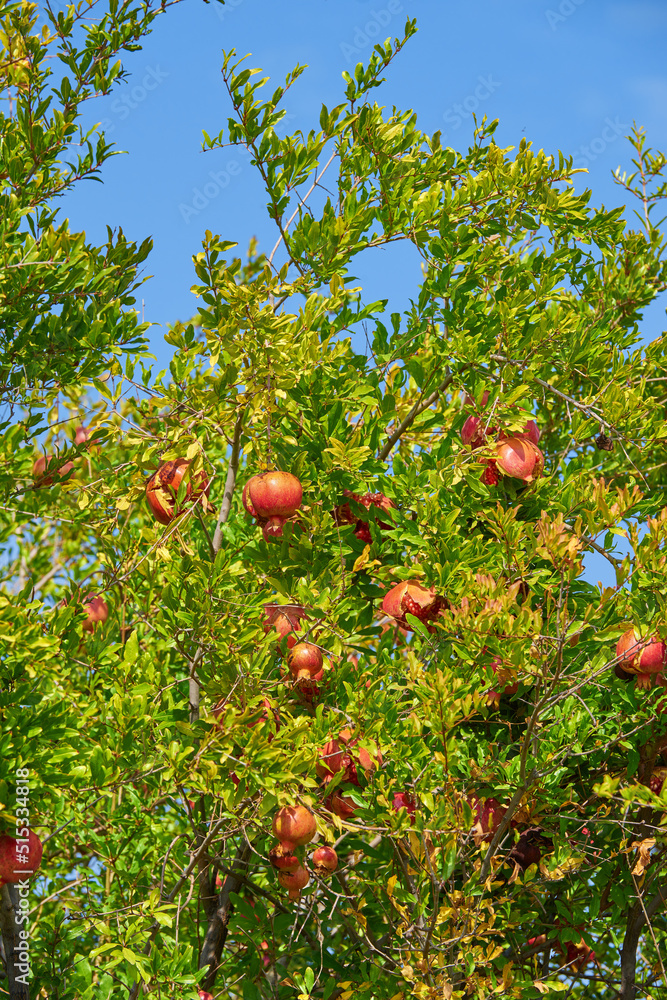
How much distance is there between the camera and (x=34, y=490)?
2.97 metres

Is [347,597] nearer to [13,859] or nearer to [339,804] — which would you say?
[339,804]

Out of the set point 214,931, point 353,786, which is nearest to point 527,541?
point 353,786

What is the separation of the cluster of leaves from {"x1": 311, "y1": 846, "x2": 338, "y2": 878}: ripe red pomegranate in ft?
0.29

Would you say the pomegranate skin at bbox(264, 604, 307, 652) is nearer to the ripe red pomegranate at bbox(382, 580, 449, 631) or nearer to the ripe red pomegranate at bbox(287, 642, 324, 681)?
the ripe red pomegranate at bbox(287, 642, 324, 681)

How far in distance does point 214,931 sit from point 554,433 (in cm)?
243

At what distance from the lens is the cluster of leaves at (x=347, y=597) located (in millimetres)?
2596

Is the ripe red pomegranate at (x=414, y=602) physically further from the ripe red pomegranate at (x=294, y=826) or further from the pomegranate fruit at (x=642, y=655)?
the ripe red pomegranate at (x=294, y=826)

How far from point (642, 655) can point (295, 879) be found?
128cm

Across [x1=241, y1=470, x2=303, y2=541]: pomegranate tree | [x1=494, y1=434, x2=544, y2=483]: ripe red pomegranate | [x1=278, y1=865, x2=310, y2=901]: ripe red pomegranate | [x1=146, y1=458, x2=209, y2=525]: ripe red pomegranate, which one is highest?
[x1=146, y1=458, x2=209, y2=525]: ripe red pomegranate

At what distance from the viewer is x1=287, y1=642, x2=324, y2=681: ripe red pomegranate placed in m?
2.77

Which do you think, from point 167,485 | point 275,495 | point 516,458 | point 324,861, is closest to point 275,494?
point 275,495

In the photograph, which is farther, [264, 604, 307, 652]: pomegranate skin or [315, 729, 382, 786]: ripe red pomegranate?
[264, 604, 307, 652]: pomegranate skin

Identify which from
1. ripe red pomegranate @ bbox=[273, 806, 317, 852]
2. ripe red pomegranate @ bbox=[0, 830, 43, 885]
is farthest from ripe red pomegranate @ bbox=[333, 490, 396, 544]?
ripe red pomegranate @ bbox=[0, 830, 43, 885]

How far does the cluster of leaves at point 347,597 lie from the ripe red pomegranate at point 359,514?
0.14 feet
